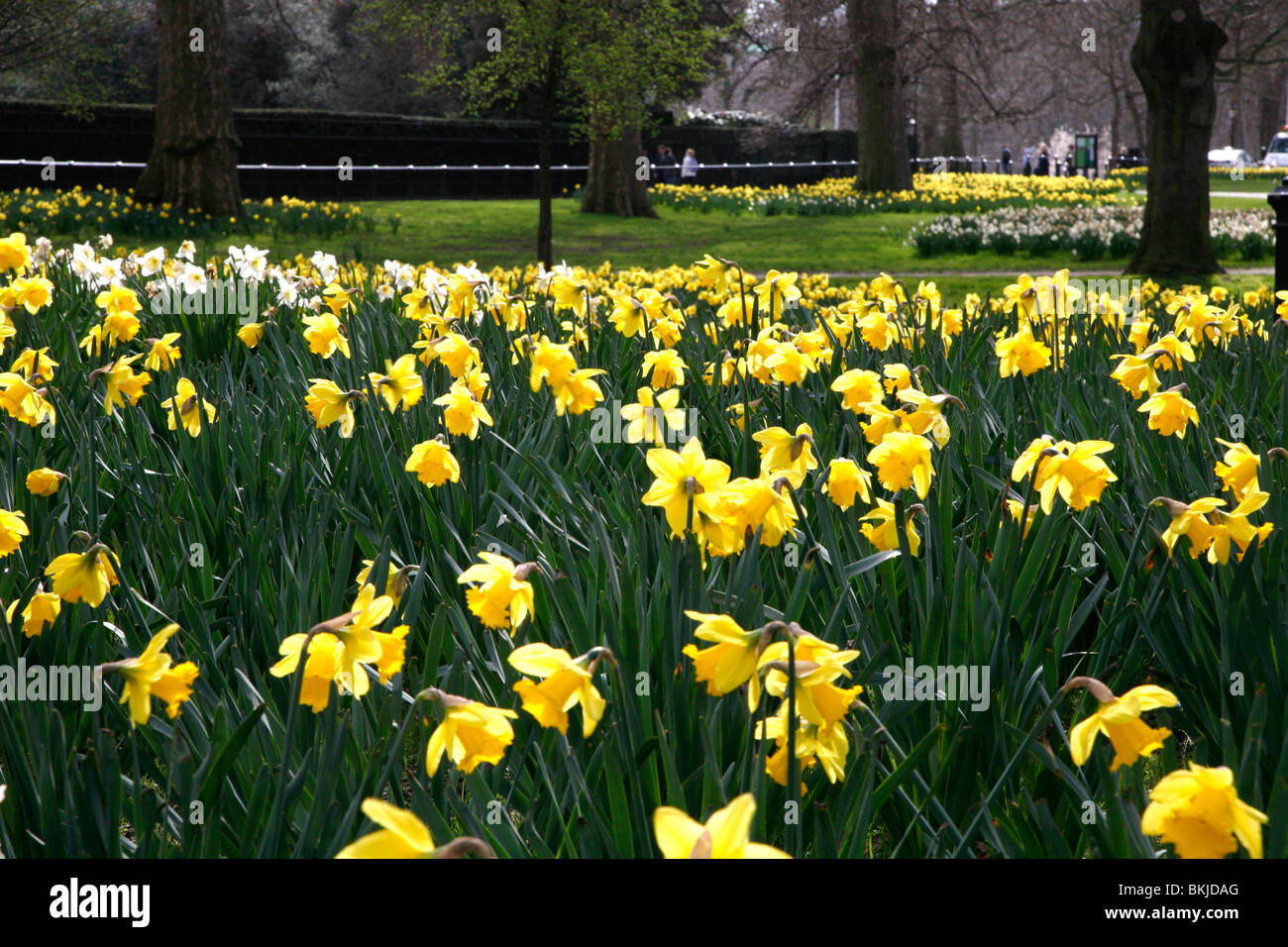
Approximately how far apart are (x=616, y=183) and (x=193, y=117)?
7901 mm

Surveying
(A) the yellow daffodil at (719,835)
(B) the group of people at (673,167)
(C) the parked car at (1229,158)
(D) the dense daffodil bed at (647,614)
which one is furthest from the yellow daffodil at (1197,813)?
(C) the parked car at (1229,158)

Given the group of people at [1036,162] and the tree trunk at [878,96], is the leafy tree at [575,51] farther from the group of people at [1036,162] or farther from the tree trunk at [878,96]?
the group of people at [1036,162]

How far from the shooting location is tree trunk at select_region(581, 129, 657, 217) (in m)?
19.9

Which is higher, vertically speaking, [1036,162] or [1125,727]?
[1036,162]

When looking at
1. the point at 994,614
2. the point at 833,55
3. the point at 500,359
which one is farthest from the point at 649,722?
the point at 833,55

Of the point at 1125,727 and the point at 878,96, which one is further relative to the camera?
the point at 878,96

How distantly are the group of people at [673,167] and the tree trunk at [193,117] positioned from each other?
15.3 m

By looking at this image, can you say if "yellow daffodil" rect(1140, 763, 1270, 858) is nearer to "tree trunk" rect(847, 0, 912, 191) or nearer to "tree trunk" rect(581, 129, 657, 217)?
"tree trunk" rect(581, 129, 657, 217)

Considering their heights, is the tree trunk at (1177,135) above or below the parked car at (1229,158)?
below

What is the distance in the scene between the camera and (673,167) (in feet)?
92.0

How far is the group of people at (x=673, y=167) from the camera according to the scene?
1097 inches

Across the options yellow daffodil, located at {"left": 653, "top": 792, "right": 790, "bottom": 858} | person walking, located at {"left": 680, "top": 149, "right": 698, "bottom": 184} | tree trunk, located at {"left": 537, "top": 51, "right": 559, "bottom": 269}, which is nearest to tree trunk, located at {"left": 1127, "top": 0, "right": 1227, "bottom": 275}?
tree trunk, located at {"left": 537, "top": 51, "right": 559, "bottom": 269}

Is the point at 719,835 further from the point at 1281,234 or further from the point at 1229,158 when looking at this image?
the point at 1229,158

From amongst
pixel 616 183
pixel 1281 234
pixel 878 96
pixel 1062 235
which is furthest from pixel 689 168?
pixel 1281 234
